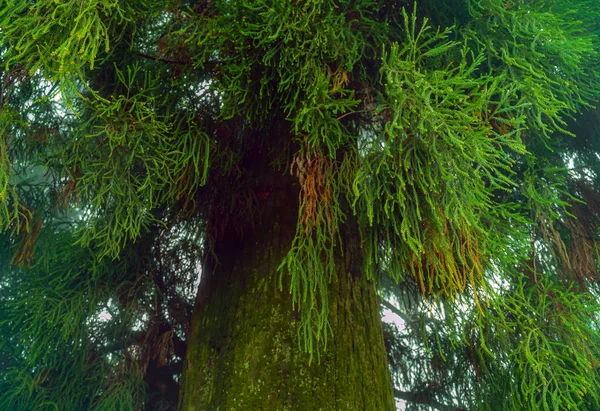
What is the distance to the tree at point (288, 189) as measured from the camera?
2.29m

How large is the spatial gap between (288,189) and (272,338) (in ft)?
2.80

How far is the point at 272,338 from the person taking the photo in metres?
2.55

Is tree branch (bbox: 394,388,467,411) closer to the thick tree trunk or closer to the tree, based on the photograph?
the tree

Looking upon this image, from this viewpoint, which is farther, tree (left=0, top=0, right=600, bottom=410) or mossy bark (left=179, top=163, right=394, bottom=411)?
mossy bark (left=179, top=163, right=394, bottom=411)

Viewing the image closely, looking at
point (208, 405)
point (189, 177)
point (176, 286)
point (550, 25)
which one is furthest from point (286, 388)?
point (550, 25)

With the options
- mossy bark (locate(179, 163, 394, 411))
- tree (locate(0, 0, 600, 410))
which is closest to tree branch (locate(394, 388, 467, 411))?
tree (locate(0, 0, 600, 410))

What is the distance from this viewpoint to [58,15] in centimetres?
223

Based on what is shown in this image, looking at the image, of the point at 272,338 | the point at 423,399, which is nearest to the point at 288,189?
the point at 272,338

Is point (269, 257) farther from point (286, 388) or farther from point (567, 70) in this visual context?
point (567, 70)

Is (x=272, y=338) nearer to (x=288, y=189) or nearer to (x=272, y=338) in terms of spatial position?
(x=272, y=338)

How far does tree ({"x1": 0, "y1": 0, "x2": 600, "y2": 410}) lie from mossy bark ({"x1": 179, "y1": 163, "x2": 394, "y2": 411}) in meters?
0.01

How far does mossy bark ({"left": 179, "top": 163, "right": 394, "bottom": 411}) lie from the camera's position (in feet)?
8.05

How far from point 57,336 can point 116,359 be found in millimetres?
400

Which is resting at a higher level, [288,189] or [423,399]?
[288,189]
